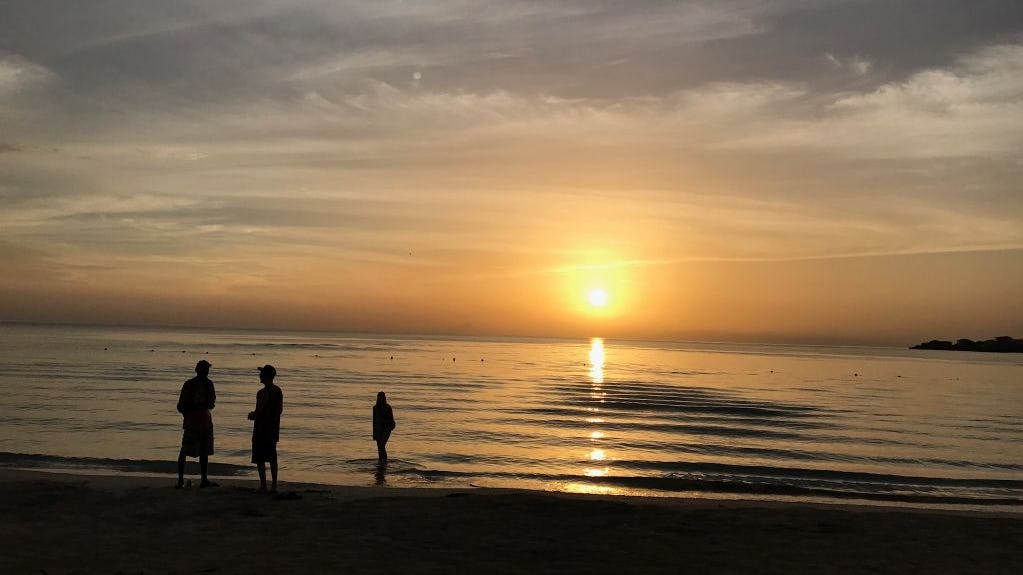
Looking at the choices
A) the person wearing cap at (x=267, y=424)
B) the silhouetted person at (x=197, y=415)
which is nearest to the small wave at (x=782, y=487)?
the person wearing cap at (x=267, y=424)

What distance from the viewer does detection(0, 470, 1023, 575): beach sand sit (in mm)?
9203

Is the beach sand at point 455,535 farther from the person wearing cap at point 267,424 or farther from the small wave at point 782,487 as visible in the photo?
the small wave at point 782,487

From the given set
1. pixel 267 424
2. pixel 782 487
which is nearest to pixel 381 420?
pixel 267 424

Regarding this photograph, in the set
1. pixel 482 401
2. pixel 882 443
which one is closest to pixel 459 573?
pixel 882 443

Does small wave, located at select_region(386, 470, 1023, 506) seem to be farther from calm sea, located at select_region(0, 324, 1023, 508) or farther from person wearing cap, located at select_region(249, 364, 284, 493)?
person wearing cap, located at select_region(249, 364, 284, 493)

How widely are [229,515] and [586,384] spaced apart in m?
48.8

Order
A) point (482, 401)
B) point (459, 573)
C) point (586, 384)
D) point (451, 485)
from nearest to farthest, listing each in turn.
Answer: point (459, 573) → point (451, 485) → point (482, 401) → point (586, 384)

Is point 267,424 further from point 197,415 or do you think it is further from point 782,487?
point 782,487

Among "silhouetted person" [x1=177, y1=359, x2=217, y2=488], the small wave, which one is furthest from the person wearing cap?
the small wave

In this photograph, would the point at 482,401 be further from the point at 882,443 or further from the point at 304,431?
the point at 882,443

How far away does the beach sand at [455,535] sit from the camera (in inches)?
362

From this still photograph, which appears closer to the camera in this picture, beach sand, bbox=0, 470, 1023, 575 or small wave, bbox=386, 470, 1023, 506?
beach sand, bbox=0, 470, 1023, 575

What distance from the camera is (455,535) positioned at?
10711 millimetres

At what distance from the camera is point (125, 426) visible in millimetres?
26469
